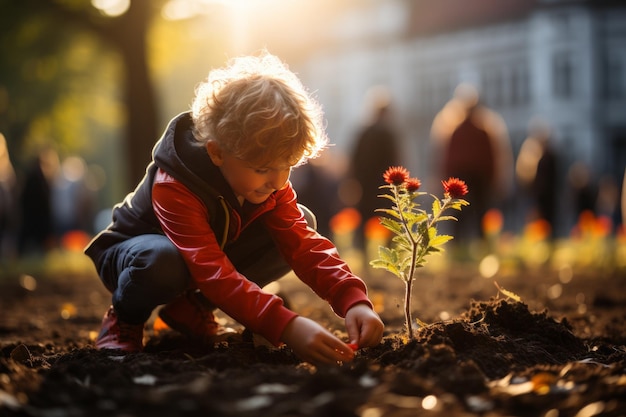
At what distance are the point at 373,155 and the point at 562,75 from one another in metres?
29.0

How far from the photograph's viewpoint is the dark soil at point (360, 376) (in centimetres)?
216

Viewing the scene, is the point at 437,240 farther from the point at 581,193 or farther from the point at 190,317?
the point at 581,193

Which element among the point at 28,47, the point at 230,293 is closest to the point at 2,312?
the point at 230,293

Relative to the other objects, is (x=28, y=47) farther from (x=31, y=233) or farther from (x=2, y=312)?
(x=2, y=312)

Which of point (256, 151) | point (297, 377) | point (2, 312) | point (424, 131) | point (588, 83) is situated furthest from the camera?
point (424, 131)

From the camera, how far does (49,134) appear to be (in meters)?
25.3

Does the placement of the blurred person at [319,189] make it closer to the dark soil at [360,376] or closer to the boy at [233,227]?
the dark soil at [360,376]

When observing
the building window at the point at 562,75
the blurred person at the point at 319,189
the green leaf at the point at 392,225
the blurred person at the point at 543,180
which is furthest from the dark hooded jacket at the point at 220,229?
the building window at the point at 562,75

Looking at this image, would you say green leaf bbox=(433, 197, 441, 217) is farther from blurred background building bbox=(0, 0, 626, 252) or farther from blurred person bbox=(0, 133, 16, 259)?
blurred background building bbox=(0, 0, 626, 252)

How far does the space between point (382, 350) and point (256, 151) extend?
0.87 m

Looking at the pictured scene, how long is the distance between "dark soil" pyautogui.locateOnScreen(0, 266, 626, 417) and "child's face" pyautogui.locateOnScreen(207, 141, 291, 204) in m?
0.60

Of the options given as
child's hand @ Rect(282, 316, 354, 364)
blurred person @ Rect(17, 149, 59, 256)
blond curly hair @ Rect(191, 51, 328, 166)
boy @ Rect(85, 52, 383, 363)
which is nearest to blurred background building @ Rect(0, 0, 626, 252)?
blurred person @ Rect(17, 149, 59, 256)

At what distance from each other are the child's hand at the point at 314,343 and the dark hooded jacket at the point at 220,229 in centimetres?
4

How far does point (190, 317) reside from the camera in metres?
3.70
